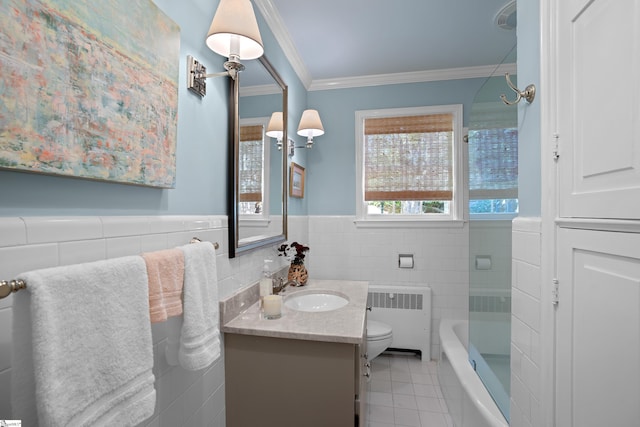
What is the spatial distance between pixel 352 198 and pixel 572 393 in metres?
2.14

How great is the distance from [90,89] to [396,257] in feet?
8.16

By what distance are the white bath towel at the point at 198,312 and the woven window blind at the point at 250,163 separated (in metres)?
0.58

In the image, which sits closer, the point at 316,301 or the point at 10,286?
the point at 10,286

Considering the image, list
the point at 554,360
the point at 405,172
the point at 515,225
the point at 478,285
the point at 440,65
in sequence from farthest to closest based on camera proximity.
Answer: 1. the point at 405,172
2. the point at 440,65
3. the point at 478,285
4. the point at 515,225
5. the point at 554,360

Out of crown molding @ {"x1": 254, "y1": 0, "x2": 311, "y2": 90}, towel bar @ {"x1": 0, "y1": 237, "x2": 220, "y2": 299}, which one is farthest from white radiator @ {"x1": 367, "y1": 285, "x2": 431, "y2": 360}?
towel bar @ {"x1": 0, "y1": 237, "x2": 220, "y2": 299}

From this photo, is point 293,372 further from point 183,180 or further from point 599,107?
point 599,107

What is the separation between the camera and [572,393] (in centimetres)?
84

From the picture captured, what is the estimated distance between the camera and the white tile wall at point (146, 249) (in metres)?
0.58

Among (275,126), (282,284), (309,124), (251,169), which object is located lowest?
(282,284)

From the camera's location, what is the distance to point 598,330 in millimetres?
742

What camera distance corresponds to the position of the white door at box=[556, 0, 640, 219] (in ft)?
2.13

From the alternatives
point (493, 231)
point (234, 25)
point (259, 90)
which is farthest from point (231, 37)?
point (493, 231)

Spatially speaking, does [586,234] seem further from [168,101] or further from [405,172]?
[405,172]

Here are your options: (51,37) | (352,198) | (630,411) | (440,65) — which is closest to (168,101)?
(51,37)
